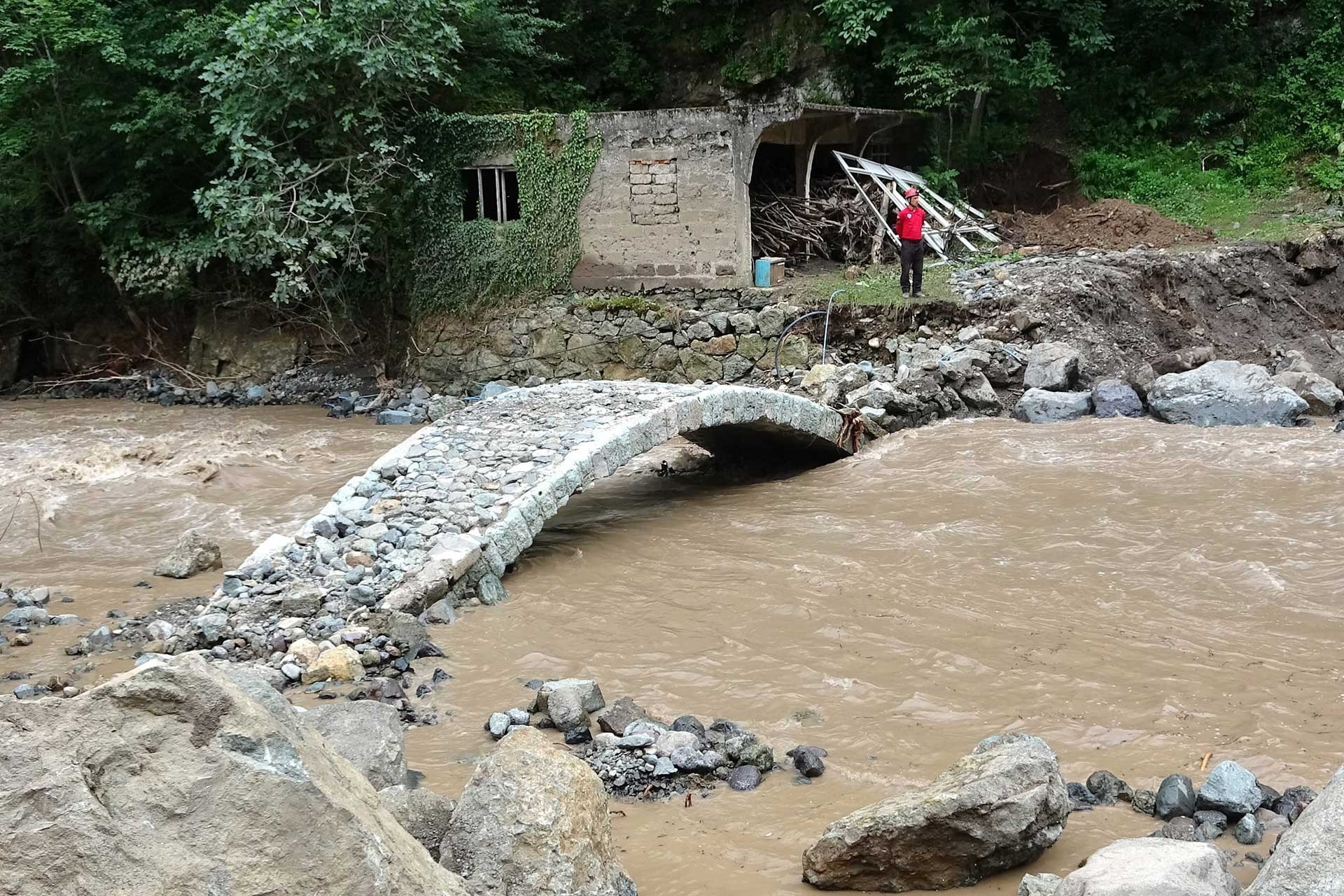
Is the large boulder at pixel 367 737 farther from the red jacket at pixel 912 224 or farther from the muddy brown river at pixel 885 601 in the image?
the red jacket at pixel 912 224

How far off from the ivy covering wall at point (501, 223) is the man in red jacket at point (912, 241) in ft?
14.0

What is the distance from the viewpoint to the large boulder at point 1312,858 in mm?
2799

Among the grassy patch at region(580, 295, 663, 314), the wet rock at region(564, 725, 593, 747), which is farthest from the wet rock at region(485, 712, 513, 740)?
the grassy patch at region(580, 295, 663, 314)

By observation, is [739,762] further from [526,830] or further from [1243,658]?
[1243,658]

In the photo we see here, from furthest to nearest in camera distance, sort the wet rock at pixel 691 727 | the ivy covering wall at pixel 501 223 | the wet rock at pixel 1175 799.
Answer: the ivy covering wall at pixel 501 223, the wet rock at pixel 691 727, the wet rock at pixel 1175 799

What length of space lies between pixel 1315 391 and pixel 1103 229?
5902 millimetres

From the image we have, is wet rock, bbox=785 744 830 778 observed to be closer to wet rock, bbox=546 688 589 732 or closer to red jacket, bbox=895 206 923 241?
wet rock, bbox=546 688 589 732

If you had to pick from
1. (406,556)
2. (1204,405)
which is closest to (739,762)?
(406,556)

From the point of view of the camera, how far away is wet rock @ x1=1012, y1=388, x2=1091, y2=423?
11992mm

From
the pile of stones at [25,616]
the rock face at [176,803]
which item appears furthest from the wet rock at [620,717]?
the pile of stones at [25,616]

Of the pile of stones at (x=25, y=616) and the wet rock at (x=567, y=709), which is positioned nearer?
the wet rock at (x=567, y=709)

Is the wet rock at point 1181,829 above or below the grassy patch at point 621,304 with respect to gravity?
below

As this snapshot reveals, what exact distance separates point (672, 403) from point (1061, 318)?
650cm

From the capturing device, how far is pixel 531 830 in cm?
336
